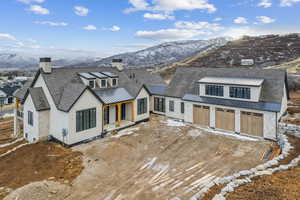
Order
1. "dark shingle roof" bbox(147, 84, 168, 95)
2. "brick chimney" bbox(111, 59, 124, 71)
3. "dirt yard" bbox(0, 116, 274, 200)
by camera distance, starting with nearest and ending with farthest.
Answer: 1. "dirt yard" bbox(0, 116, 274, 200)
2. "dark shingle roof" bbox(147, 84, 168, 95)
3. "brick chimney" bbox(111, 59, 124, 71)

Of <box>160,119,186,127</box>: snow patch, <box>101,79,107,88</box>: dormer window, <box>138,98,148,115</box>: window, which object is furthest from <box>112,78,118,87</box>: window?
<box>160,119,186,127</box>: snow patch

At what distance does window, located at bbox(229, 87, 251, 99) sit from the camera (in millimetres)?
17297

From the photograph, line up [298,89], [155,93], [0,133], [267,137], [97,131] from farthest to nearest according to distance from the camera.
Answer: [298,89], [0,133], [155,93], [97,131], [267,137]

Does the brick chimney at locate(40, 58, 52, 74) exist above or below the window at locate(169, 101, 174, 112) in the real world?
above

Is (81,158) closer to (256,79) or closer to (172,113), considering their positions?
(172,113)

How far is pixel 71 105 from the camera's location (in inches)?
613

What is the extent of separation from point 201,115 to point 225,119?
91.7 inches

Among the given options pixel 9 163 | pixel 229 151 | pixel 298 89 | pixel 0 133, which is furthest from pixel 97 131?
pixel 298 89

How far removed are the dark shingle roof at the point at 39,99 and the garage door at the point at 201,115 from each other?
1320 centimetres

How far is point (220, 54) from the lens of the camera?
82062mm

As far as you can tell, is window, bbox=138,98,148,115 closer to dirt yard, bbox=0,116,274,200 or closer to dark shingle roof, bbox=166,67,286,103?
dark shingle roof, bbox=166,67,286,103

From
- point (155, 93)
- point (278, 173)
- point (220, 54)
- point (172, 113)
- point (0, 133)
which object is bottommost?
point (0, 133)

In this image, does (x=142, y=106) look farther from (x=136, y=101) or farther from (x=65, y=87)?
(x=65, y=87)

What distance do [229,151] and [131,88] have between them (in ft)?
38.9
